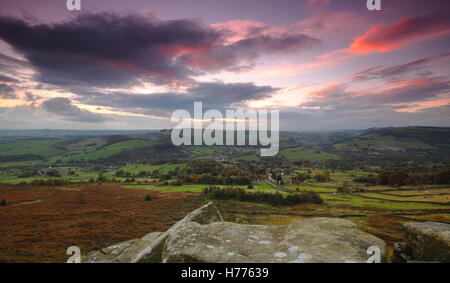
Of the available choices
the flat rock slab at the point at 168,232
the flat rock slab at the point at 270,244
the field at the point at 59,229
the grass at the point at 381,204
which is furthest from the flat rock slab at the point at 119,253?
the grass at the point at 381,204

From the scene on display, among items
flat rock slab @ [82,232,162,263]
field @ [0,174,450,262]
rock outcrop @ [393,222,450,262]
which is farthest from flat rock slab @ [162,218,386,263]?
flat rock slab @ [82,232,162,263]

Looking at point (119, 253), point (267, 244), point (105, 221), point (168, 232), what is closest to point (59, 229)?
point (105, 221)

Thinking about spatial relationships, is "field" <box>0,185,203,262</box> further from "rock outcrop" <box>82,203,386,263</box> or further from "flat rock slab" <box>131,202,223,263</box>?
"rock outcrop" <box>82,203,386,263</box>

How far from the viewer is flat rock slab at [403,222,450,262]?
197 inches

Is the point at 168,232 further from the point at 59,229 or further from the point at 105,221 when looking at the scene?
the point at 105,221

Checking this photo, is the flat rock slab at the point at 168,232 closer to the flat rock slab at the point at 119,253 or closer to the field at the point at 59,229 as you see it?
the flat rock slab at the point at 119,253

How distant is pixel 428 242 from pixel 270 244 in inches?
163

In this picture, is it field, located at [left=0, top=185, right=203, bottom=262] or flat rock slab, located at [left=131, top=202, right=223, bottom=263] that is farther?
field, located at [left=0, top=185, right=203, bottom=262]

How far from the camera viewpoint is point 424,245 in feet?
17.8

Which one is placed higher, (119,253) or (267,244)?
(267,244)

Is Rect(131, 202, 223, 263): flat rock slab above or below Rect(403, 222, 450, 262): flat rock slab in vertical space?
below

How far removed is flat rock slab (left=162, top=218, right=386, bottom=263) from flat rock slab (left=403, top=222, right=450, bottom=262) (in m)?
0.94

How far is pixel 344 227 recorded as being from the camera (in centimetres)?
701
